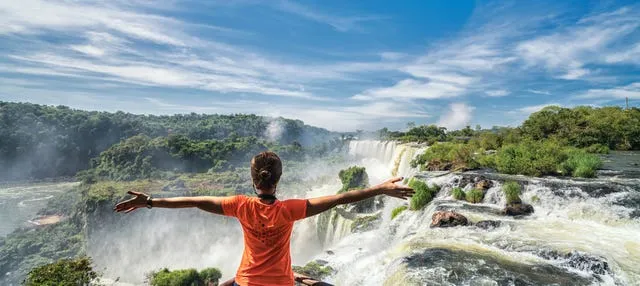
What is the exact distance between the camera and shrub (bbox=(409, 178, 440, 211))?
15.7 meters

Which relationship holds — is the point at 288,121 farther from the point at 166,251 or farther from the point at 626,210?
the point at 626,210

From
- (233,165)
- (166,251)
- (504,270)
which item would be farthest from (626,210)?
(233,165)

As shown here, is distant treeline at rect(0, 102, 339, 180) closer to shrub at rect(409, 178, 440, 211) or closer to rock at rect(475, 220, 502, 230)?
shrub at rect(409, 178, 440, 211)

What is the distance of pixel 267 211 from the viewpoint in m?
2.36

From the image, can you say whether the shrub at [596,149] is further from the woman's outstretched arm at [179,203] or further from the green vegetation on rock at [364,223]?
the woman's outstretched arm at [179,203]

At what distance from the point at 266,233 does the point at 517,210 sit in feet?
42.9

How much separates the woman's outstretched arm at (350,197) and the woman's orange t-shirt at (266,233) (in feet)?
0.21

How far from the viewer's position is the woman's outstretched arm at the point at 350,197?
2.39 meters

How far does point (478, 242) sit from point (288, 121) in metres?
122

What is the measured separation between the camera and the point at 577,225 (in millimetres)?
11320

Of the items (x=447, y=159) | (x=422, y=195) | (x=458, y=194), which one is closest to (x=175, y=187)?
(x=447, y=159)

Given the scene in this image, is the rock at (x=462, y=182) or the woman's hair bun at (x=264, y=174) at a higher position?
the woman's hair bun at (x=264, y=174)

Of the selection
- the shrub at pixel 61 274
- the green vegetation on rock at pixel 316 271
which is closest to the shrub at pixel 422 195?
the green vegetation on rock at pixel 316 271

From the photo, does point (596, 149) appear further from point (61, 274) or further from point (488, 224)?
point (61, 274)
